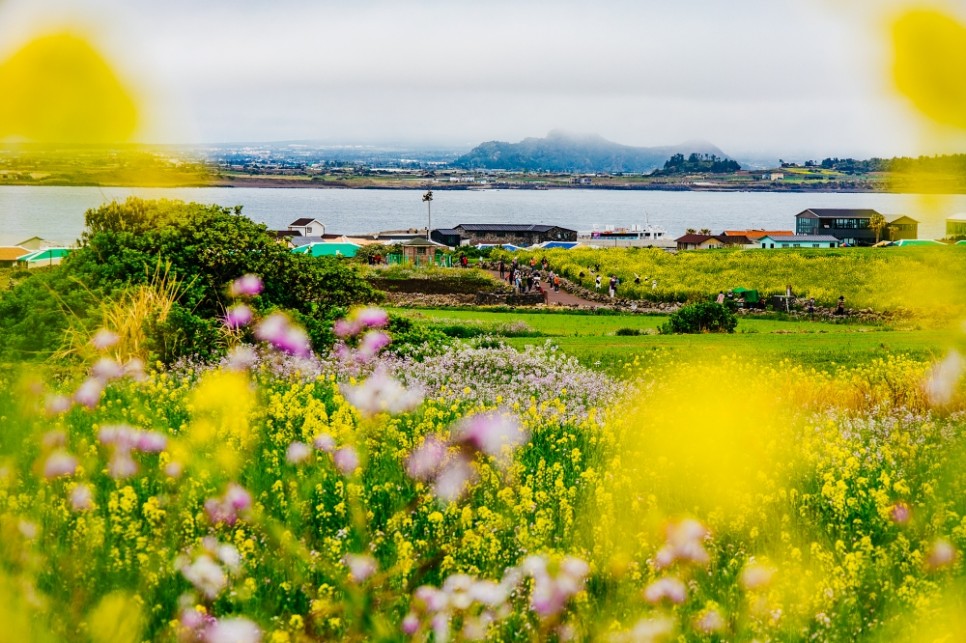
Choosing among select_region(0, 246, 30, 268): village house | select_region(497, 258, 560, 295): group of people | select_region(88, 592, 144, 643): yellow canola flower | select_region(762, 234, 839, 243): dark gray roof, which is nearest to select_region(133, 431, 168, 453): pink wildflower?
select_region(88, 592, 144, 643): yellow canola flower

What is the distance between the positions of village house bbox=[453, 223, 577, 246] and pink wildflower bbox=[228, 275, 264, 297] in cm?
9510

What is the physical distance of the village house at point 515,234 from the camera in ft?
367

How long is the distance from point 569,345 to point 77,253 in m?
8.60

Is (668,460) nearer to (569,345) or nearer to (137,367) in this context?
(137,367)

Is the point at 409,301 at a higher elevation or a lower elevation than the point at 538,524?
lower

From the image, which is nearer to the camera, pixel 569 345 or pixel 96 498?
pixel 96 498

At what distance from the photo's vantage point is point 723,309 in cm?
2481

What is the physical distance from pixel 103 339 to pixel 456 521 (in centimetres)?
798

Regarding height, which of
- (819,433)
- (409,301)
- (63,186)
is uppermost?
(63,186)

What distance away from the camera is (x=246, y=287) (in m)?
14.5

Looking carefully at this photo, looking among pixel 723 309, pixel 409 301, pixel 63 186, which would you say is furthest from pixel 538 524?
pixel 409 301

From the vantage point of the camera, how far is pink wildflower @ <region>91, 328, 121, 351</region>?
11969 mm

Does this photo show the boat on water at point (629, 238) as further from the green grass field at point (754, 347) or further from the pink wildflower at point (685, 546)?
the pink wildflower at point (685, 546)

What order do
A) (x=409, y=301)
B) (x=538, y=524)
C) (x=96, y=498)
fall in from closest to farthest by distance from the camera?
1. (x=538, y=524)
2. (x=96, y=498)
3. (x=409, y=301)
